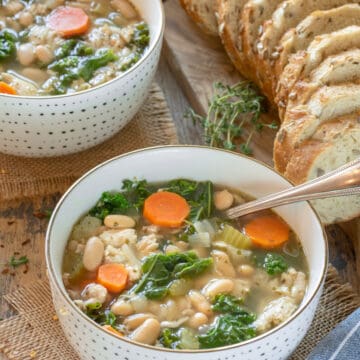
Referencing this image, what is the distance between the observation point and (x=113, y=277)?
10.2 feet

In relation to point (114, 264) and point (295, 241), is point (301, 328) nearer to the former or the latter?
point (295, 241)

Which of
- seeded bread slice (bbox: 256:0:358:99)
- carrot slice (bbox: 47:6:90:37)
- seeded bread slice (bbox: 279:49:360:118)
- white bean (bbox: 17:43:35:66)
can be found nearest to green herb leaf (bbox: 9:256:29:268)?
white bean (bbox: 17:43:35:66)

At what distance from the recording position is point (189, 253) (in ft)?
10.5

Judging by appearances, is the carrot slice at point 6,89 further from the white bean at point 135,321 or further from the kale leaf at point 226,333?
the kale leaf at point 226,333

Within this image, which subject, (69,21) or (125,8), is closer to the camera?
(69,21)

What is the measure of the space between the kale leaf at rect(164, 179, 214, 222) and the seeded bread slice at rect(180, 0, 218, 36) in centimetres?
154

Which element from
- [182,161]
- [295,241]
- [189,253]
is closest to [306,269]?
[295,241]

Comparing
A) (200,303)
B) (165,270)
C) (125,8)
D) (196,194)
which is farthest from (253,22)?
(200,303)

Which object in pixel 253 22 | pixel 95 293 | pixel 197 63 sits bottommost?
pixel 197 63

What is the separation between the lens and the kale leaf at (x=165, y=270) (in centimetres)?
308

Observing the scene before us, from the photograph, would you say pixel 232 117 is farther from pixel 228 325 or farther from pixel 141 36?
pixel 228 325

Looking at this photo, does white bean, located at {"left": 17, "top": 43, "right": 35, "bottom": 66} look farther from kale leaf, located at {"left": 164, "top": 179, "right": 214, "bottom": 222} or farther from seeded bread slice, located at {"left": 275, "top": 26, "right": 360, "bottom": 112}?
seeded bread slice, located at {"left": 275, "top": 26, "right": 360, "bottom": 112}

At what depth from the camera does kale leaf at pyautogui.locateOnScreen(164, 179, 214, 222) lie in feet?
11.2

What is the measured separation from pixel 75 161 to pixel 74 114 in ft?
1.43
